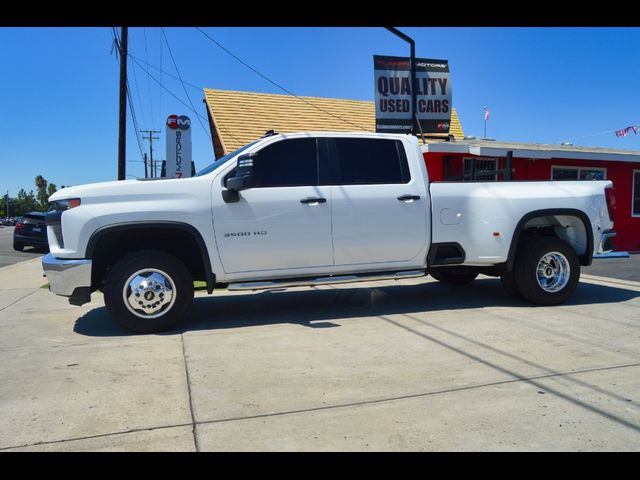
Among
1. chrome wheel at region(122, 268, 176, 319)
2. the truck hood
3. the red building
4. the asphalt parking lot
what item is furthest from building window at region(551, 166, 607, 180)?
chrome wheel at region(122, 268, 176, 319)

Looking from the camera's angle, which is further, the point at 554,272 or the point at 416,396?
the point at 554,272

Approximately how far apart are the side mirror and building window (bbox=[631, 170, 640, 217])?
14371 mm

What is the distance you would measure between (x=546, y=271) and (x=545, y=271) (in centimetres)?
2

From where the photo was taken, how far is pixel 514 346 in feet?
15.8

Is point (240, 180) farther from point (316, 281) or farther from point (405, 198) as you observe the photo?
point (405, 198)

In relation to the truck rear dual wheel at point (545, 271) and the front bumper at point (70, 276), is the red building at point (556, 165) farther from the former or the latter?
the front bumper at point (70, 276)

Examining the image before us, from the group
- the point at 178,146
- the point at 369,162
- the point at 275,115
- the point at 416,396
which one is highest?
the point at 275,115

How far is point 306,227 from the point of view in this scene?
5703mm

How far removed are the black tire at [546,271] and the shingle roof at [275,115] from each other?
33.2 ft

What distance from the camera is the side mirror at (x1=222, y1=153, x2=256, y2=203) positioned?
5398mm

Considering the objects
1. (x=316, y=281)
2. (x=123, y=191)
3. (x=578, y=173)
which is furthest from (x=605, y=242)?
(x=578, y=173)
